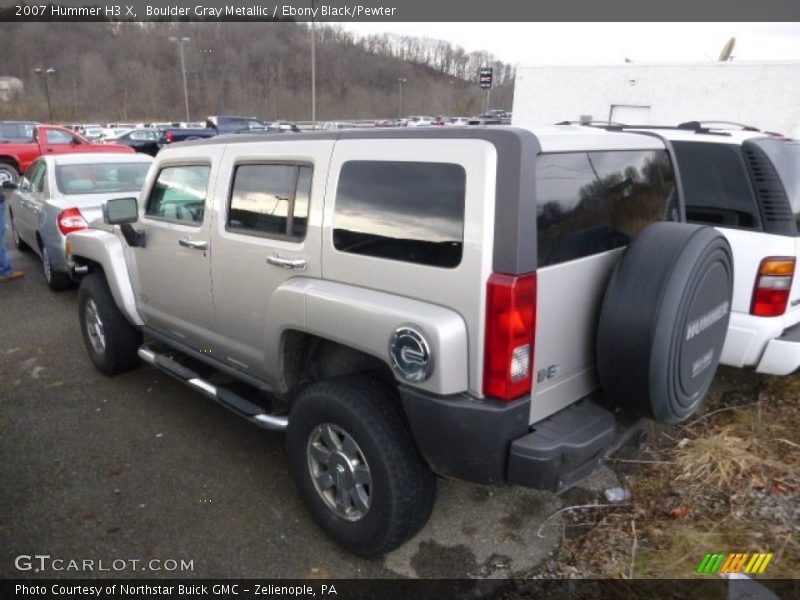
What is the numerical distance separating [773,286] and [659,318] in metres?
1.73

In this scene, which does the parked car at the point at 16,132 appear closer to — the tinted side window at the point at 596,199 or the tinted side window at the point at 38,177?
the tinted side window at the point at 38,177

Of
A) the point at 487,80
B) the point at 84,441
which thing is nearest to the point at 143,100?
the point at 487,80

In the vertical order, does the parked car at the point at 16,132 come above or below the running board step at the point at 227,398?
above

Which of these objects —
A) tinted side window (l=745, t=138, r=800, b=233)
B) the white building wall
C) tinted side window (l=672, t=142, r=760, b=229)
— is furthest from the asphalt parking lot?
the white building wall

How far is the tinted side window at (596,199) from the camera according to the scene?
2.17 metres

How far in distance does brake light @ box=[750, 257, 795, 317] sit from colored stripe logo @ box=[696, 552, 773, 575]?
1491mm

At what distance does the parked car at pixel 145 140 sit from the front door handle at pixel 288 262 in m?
25.5

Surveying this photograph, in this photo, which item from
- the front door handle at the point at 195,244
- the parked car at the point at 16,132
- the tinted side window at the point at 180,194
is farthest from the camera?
the parked car at the point at 16,132

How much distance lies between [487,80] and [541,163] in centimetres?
955

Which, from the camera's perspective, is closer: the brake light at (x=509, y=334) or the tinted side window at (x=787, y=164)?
the brake light at (x=509, y=334)

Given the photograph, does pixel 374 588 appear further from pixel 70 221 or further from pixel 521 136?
pixel 70 221

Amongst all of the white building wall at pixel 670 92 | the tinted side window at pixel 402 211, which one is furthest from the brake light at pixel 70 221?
the white building wall at pixel 670 92

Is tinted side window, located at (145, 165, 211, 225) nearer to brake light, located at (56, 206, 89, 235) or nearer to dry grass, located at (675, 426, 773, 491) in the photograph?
brake light, located at (56, 206, 89, 235)

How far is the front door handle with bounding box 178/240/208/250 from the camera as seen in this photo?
10.9 ft
